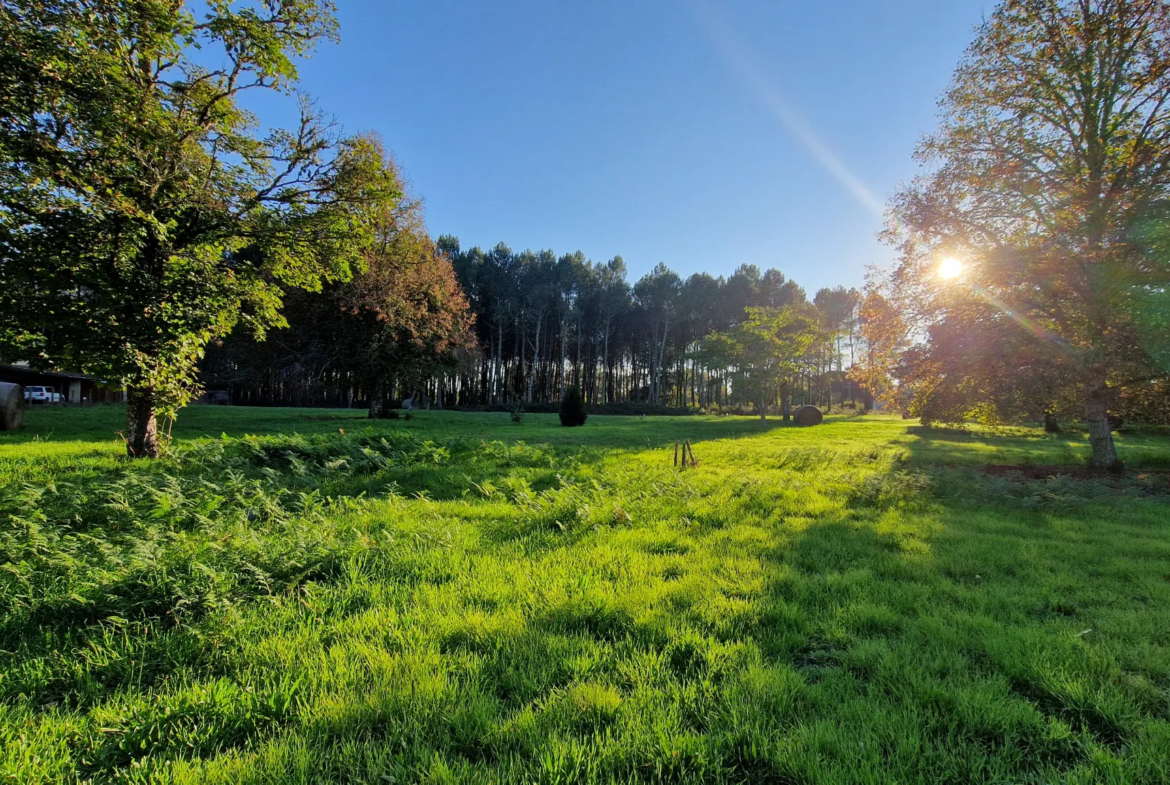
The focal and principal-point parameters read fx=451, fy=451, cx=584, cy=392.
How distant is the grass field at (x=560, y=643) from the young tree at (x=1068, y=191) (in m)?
6.42

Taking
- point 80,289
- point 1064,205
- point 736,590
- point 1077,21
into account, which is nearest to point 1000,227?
point 1064,205

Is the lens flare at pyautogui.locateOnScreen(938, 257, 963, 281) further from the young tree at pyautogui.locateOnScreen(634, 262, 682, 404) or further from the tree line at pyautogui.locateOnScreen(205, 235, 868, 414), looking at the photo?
the young tree at pyautogui.locateOnScreen(634, 262, 682, 404)

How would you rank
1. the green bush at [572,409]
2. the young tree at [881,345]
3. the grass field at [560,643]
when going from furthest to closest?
the green bush at [572,409] → the young tree at [881,345] → the grass field at [560,643]

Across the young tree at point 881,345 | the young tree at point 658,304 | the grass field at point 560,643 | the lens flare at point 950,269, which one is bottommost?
the grass field at point 560,643

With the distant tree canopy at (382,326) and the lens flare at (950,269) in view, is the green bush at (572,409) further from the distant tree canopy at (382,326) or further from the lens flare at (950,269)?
the lens flare at (950,269)

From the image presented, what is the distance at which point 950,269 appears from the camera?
12125 mm

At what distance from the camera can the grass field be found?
6.37 ft

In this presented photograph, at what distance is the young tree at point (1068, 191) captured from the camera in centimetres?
948

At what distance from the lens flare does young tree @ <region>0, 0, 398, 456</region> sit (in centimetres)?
1408

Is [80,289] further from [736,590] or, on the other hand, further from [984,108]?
[984,108]

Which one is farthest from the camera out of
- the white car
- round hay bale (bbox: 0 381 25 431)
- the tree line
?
the tree line

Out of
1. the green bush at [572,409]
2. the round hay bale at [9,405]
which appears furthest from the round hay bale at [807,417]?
the round hay bale at [9,405]

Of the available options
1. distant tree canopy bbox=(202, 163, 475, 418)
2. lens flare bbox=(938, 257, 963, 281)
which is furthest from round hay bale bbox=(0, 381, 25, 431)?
lens flare bbox=(938, 257, 963, 281)

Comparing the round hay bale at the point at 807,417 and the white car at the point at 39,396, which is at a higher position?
the white car at the point at 39,396
